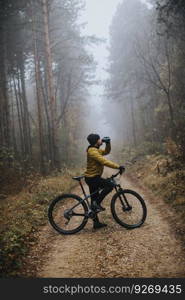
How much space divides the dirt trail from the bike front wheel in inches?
7.9

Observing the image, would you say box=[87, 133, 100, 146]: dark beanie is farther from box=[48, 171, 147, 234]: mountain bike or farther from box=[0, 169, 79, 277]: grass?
box=[0, 169, 79, 277]: grass

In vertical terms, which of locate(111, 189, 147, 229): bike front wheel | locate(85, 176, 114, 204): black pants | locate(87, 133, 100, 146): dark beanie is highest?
locate(87, 133, 100, 146): dark beanie

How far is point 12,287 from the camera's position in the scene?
447cm

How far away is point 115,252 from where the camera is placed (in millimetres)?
5602

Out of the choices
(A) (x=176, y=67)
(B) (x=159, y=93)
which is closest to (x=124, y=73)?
(B) (x=159, y=93)

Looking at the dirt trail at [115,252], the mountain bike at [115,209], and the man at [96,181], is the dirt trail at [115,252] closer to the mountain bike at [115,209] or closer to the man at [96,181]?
the mountain bike at [115,209]

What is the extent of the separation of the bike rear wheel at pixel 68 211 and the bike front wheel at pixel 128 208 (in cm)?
83

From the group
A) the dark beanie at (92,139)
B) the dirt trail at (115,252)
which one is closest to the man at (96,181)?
the dark beanie at (92,139)

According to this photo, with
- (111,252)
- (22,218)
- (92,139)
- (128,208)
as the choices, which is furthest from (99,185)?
(22,218)

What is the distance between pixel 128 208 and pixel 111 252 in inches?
59.1

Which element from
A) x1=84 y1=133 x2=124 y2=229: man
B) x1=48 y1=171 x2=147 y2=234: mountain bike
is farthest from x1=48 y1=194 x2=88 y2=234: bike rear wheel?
x1=84 y1=133 x2=124 y2=229: man

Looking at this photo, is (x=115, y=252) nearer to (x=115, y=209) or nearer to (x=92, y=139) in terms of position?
(x=115, y=209)

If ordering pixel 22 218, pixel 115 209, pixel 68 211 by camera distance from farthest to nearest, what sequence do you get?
pixel 22 218 → pixel 115 209 → pixel 68 211

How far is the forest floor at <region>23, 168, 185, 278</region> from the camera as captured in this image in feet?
15.9
